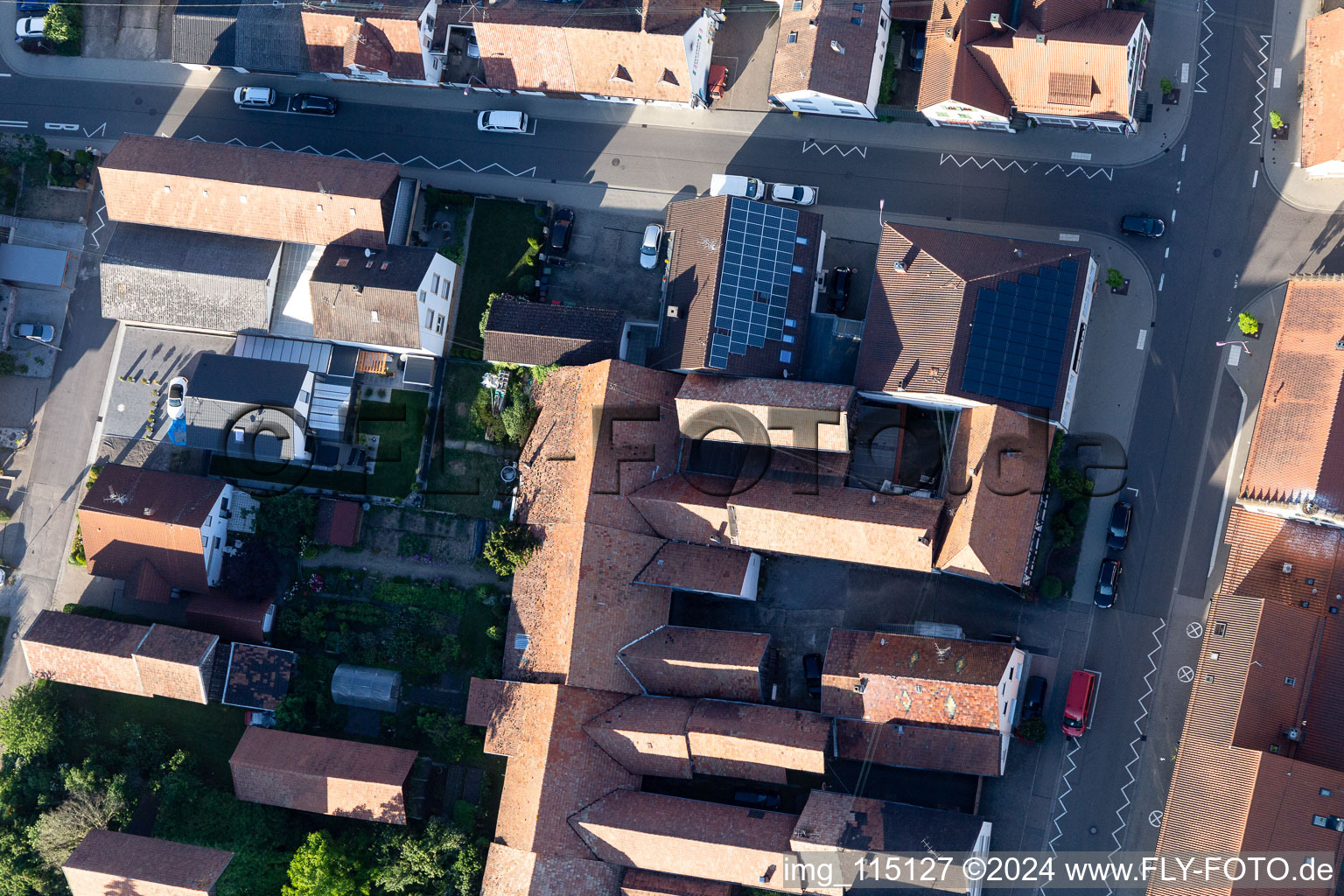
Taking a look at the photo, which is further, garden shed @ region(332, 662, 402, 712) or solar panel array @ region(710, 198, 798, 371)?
garden shed @ region(332, 662, 402, 712)

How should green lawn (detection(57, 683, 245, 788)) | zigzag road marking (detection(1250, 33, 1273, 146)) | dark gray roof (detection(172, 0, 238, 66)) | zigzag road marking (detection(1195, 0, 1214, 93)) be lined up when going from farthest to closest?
dark gray roof (detection(172, 0, 238, 66)) → green lawn (detection(57, 683, 245, 788)) → zigzag road marking (detection(1195, 0, 1214, 93)) → zigzag road marking (detection(1250, 33, 1273, 146))

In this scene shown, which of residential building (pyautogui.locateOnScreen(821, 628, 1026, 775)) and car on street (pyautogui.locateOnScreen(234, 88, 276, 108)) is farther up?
car on street (pyautogui.locateOnScreen(234, 88, 276, 108))

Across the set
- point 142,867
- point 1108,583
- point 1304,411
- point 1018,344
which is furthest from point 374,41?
point 1304,411

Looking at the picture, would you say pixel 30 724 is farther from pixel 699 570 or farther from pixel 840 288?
pixel 840 288

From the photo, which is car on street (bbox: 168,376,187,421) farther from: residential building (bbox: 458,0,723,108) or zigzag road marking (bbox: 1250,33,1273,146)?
zigzag road marking (bbox: 1250,33,1273,146)

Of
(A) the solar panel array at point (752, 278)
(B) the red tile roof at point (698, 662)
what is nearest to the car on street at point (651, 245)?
(A) the solar panel array at point (752, 278)

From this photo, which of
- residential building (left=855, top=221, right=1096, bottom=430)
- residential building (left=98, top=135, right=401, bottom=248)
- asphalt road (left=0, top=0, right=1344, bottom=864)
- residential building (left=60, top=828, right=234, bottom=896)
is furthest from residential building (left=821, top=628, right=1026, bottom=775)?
residential building (left=98, top=135, right=401, bottom=248)

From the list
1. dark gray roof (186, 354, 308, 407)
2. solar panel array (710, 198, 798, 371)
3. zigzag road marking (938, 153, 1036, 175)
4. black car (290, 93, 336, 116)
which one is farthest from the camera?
black car (290, 93, 336, 116)
